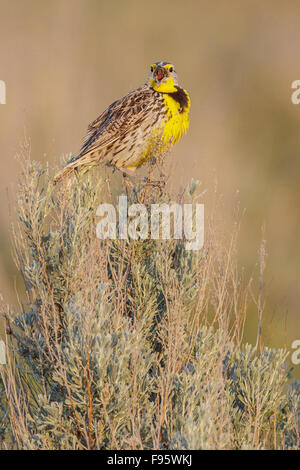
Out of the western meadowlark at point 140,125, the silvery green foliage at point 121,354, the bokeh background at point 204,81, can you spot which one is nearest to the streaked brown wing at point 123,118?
the western meadowlark at point 140,125

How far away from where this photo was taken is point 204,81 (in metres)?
13.5

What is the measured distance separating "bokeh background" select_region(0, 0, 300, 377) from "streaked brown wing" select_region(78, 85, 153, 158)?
3.92 meters

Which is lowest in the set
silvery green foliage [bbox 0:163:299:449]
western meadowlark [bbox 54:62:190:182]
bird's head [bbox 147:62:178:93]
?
silvery green foliage [bbox 0:163:299:449]

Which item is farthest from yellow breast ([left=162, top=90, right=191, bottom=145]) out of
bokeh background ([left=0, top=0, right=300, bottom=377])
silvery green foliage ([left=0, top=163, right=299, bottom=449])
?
bokeh background ([left=0, top=0, right=300, bottom=377])

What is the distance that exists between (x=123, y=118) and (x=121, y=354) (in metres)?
2.15

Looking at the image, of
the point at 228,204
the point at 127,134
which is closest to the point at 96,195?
the point at 127,134

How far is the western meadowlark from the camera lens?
5.24m

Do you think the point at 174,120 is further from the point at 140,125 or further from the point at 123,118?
the point at 123,118

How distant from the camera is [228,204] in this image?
10.5 m

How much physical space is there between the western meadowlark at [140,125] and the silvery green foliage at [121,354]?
70cm

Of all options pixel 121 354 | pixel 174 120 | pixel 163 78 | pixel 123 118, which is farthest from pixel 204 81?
pixel 121 354

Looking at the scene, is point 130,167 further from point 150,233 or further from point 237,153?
point 237,153

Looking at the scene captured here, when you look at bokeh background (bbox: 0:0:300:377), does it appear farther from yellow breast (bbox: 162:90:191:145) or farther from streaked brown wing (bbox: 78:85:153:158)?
yellow breast (bbox: 162:90:191:145)
